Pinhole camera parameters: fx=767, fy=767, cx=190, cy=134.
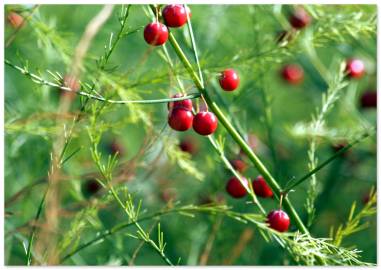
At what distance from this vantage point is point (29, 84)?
2.18m

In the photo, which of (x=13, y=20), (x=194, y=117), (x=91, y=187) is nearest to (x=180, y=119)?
(x=194, y=117)

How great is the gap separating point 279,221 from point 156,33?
1.08ft

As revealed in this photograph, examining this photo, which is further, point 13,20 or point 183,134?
point 183,134

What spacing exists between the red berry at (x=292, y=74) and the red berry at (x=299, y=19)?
45cm

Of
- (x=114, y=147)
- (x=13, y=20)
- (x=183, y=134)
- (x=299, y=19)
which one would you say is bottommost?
(x=183, y=134)

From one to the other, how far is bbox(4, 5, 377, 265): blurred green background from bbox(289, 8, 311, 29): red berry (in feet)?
0.07

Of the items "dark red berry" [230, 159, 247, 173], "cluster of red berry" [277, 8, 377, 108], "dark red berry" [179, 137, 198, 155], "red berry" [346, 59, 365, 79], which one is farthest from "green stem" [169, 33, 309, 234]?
"dark red berry" [179, 137, 198, 155]

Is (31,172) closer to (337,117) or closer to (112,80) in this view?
(112,80)

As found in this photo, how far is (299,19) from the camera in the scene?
4.96 feet

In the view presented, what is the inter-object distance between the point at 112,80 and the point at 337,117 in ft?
2.97

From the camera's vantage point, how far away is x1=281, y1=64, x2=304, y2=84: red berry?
1984 mm

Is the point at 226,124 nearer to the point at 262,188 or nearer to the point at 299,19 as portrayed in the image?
the point at 262,188

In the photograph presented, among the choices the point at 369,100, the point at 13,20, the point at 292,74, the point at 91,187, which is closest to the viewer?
the point at 13,20

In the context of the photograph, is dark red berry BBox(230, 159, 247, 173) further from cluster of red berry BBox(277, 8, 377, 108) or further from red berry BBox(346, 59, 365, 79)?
red berry BBox(346, 59, 365, 79)
